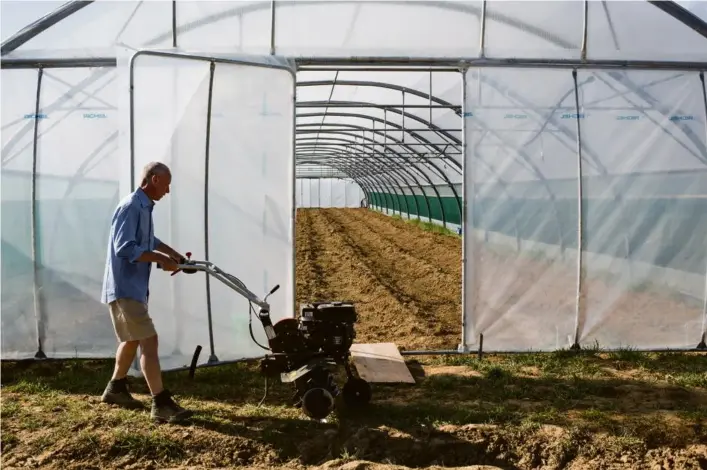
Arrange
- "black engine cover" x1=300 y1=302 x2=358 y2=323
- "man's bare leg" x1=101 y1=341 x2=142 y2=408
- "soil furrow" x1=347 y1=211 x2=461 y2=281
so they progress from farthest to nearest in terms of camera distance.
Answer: "soil furrow" x1=347 y1=211 x2=461 y2=281, "man's bare leg" x1=101 y1=341 x2=142 y2=408, "black engine cover" x1=300 y1=302 x2=358 y2=323

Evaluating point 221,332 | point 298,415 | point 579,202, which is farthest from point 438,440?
point 579,202

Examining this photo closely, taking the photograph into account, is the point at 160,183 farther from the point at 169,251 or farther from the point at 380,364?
the point at 380,364

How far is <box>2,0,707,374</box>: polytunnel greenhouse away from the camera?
18.5 feet

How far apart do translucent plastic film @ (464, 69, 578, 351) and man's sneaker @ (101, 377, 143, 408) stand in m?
3.18

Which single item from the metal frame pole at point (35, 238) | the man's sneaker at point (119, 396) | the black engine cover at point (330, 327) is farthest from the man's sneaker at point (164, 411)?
the metal frame pole at point (35, 238)

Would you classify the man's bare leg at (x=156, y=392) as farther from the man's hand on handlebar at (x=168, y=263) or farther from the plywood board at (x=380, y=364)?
the plywood board at (x=380, y=364)

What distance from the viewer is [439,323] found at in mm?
7867

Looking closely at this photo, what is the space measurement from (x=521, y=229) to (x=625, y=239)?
3.50 feet

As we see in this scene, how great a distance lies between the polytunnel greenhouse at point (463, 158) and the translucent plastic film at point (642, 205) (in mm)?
19

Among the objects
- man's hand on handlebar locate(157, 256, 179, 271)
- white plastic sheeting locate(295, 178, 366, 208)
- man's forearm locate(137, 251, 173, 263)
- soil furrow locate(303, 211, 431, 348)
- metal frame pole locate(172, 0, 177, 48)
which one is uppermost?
white plastic sheeting locate(295, 178, 366, 208)

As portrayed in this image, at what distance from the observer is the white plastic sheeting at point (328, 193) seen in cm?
4481

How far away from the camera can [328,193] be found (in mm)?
45281

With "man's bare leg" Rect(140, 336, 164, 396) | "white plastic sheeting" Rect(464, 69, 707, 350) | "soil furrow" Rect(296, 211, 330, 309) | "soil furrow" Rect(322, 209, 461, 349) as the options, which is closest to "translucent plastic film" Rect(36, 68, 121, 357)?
"man's bare leg" Rect(140, 336, 164, 396)

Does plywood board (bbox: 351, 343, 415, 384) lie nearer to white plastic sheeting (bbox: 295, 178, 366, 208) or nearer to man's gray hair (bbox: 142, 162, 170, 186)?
man's gray hair (bbox: 142, 162, 170, 186)
